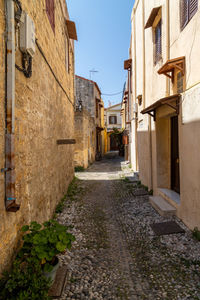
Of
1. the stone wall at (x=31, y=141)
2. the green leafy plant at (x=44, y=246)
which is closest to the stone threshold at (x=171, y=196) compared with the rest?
the stone wall at (x=31, y=141)

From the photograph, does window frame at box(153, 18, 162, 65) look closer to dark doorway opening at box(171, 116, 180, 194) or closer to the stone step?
dark doorway opening at box(171, 116, 180, 194)

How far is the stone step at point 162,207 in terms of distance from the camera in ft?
16.5

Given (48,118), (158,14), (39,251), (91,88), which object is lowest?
(39,251)

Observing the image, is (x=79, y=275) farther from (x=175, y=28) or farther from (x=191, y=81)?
(x=175, y=28)

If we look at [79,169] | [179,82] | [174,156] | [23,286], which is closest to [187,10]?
[179,82]

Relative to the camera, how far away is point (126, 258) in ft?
11.2

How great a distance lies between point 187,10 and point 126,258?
5489 mm

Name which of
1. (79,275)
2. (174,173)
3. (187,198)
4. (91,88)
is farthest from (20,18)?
(91,88)

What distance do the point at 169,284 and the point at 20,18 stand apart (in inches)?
157

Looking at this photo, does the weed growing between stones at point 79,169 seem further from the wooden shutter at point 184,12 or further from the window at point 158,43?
the wooden shutter at point 184,12

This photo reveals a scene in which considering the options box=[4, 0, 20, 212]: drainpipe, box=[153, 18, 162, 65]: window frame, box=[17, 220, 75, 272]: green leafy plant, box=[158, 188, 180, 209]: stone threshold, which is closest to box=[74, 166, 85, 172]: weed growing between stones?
box=[158, 188, 180, 209]: stone threshold

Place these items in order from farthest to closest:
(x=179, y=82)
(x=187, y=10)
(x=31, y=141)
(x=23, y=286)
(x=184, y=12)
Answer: (x=179, y=82) < (x=184, y=12) < (x=187, y=10) < (x=31, y=141) < (x=23, y=286)

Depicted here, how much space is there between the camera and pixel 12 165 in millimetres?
2391

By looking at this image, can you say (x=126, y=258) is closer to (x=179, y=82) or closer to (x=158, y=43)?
(x=179, y=82)
